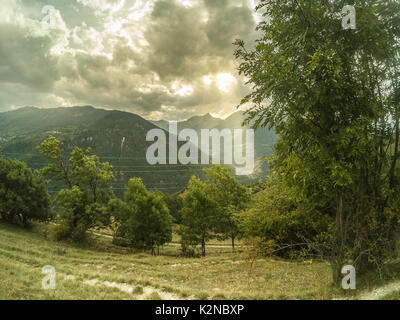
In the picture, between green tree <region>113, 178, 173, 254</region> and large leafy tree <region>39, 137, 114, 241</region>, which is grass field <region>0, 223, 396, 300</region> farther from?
green tree <region>113, 178, 173, 254</region>

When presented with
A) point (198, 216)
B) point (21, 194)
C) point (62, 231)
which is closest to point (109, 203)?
point (62, 231)

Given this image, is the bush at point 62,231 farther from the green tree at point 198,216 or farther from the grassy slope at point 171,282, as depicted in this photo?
the green tree at point 198,216

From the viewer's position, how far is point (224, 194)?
27.6m

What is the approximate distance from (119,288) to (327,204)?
9964mm

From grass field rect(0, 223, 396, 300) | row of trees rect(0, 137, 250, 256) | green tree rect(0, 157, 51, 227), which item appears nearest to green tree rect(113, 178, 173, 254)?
row of trees rect(0, 137, 250, 256)

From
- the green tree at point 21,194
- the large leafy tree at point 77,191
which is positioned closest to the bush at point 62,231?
the large leafy tree at point 77,191

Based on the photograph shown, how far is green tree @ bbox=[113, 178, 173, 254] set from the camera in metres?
25.9

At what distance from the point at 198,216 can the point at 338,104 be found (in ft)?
73.0

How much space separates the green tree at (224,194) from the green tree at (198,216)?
89 centimetres

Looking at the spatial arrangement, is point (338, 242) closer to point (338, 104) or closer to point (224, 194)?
point (338, 104)

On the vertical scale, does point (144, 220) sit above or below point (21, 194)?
below

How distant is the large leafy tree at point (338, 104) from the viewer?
5.98 m
